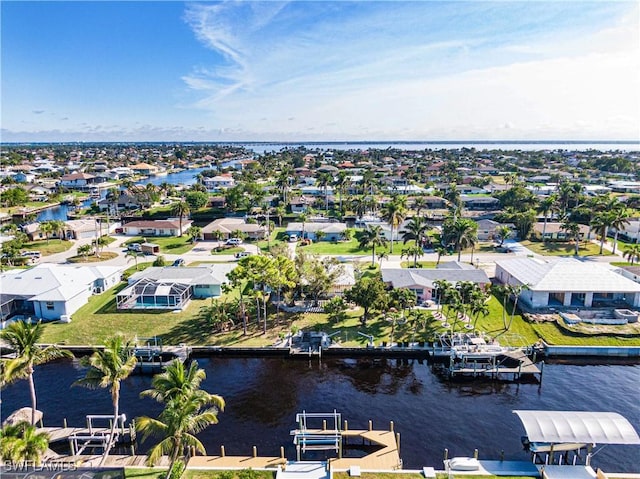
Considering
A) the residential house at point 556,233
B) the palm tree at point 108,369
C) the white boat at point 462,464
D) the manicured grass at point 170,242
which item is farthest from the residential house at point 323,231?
the white boat at point 462,464

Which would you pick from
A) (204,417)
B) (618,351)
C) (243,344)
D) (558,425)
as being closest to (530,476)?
(558,425)

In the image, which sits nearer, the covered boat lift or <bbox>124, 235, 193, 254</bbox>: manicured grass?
the covered boat lift

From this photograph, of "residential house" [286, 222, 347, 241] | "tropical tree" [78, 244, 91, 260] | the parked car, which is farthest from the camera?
"residential house" [286, 222, 347, 241]

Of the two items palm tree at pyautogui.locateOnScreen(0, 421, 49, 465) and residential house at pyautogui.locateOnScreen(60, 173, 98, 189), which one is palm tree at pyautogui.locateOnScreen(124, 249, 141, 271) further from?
residential house at pyautogui.locateOnScreen(60, 173, 98, 189)

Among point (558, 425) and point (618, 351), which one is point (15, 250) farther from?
point (618, 351)

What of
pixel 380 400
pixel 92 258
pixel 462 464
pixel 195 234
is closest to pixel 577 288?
pixel 380 400

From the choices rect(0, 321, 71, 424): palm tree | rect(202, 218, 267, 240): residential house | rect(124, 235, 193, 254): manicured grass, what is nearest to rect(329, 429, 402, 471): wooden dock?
rect(0, 321, 71, 424): palm tree

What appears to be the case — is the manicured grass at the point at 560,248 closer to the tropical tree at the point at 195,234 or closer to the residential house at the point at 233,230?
the residential house at the point at 233,230
